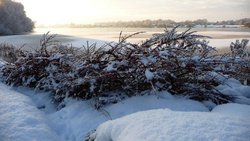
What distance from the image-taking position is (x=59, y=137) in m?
4.17

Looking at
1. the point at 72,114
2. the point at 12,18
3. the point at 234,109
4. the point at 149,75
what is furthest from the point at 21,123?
the point at 12,18

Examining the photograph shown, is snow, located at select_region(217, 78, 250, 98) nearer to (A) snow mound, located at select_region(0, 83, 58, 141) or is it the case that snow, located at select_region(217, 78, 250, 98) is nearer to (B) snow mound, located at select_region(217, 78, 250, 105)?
(B) snow mound, located at select_region(217, 78, 250, 105)

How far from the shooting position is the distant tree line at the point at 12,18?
194 ft

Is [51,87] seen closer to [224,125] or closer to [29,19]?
[224,125]

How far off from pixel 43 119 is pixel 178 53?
6.97 ft

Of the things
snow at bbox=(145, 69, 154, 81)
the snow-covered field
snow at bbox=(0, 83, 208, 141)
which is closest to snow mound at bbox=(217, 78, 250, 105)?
the snow-covered field

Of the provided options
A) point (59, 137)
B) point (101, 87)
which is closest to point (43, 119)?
point (59, 137)

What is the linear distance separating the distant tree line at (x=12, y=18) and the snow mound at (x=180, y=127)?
58897mm

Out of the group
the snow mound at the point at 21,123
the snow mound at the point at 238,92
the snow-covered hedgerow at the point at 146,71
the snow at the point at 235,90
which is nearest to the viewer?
the snow mound at the point at 21,123

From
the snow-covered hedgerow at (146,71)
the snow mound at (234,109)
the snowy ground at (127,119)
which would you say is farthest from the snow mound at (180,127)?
the snow-covered hedgerow at (146,71)

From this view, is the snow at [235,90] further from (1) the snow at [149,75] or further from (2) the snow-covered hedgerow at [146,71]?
(1) the snow at [149,75]

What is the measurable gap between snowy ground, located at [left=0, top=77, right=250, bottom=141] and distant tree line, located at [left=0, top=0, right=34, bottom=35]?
56.6 metres

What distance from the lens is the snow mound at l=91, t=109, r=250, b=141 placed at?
95.0 inches

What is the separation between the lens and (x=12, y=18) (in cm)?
6116
